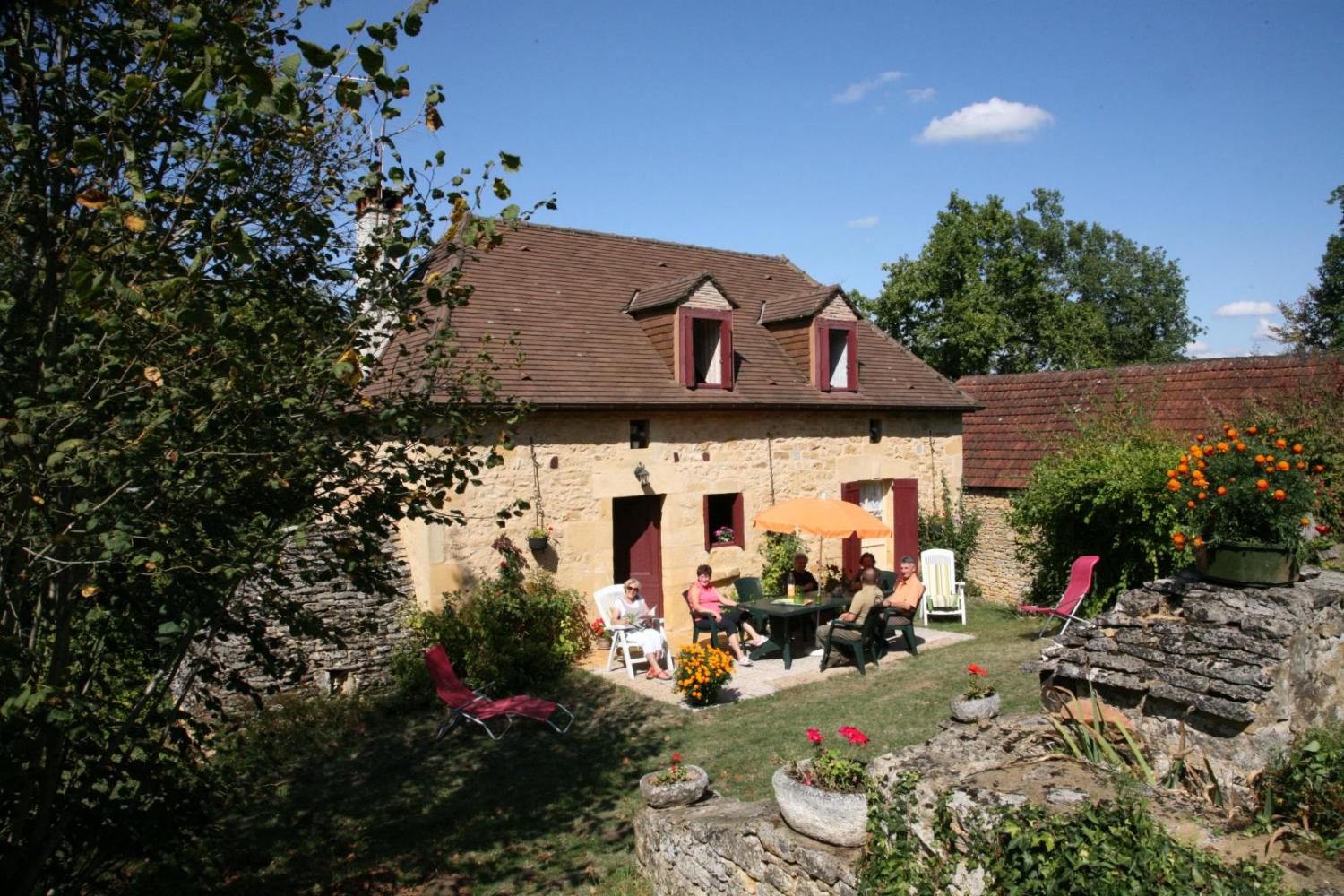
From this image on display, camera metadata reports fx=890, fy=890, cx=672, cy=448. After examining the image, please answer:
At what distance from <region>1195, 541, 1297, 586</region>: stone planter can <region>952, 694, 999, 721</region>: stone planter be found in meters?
1.72

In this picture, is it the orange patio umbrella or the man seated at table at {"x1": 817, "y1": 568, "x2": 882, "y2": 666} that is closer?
the man seated at table at {"x1": 817, "y1": 568, "x2": 882, "y2": 666}

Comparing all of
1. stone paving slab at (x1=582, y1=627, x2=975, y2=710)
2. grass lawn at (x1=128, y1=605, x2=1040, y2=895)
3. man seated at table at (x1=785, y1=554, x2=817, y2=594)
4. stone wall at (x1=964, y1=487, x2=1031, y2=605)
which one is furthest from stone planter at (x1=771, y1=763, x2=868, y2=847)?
stone wall at (x1=964, y1=487, x2=1031, y2=605)

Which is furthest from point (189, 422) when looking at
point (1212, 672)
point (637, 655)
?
point (637, 655)

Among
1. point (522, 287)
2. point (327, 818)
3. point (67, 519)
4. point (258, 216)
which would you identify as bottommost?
→ point (327, 818)

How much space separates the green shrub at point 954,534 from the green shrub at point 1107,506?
2.06m

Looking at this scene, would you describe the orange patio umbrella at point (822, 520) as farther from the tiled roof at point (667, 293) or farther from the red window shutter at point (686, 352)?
the tiled roof at point (667, 293)

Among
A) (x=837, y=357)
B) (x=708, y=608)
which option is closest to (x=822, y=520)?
(x=708, y=608)

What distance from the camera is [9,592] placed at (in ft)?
13.6

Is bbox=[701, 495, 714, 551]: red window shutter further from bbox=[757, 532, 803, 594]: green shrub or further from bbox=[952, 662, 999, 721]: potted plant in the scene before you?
bbox=[952, 662, 999, 721]: potted plant

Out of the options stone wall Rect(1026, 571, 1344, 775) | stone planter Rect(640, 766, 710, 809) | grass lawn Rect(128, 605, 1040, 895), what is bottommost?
grass lawn Rect(128, 605, 1040, 895)

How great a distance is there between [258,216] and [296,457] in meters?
1.29

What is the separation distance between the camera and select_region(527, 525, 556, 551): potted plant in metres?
11.8

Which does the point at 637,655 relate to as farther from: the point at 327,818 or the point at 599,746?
the point at 327,818

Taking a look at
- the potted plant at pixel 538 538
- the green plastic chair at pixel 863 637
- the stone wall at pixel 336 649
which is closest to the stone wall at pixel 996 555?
the green plastic chair at pixel 863 637
